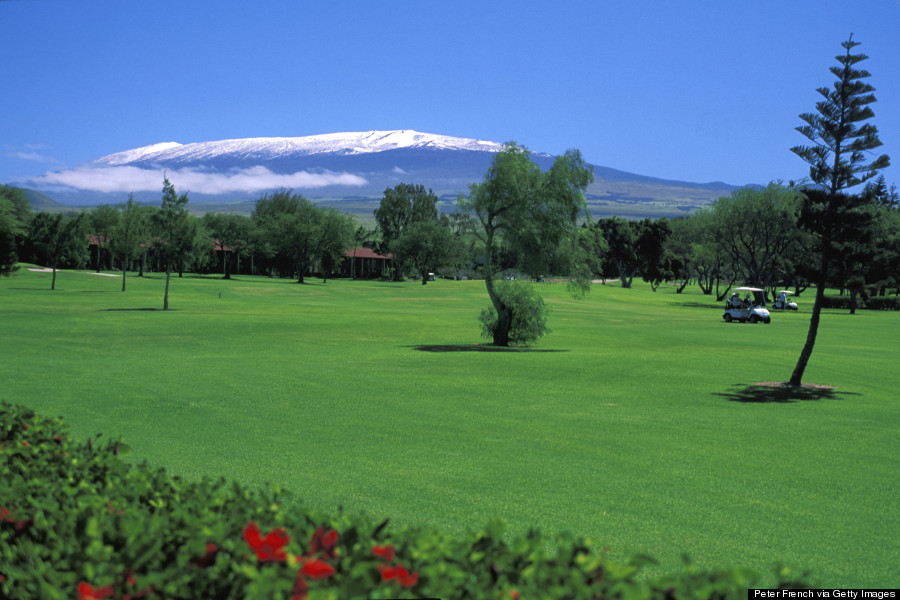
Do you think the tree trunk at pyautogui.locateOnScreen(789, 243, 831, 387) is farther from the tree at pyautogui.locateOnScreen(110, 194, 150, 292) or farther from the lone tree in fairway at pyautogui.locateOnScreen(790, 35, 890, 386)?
the tree at pyautogui.locateOnScreen(110, 194, 150, 292)

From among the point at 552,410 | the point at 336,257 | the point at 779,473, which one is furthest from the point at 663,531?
the point at 336,257

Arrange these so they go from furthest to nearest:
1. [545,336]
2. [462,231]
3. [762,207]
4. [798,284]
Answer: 1. [798,284]
2. [762,207]
3. [545,336]
4. [462,231]

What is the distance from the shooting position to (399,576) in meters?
3.09

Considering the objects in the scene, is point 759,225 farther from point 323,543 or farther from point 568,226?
point 323,543

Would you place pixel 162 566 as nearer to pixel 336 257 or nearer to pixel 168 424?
pixel 168 424

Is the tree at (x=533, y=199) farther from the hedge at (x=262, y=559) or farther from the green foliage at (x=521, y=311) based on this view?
the hedge at (x=262, y=559)

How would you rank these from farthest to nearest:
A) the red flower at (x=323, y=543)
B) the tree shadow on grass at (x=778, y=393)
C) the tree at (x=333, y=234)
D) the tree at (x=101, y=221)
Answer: the tree at (x=333, y=234) → the tree at (x=101, y=221) → the tree shadow on grass at (x=778, y=393) → the red flower at (x=323, y=543)

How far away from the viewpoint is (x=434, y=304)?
72312 mm

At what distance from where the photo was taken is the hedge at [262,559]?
3.04 metres

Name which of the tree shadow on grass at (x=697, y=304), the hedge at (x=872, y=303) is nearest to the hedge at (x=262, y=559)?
the tree shadow on grass at (x=697, y=304)

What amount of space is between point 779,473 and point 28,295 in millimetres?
61105

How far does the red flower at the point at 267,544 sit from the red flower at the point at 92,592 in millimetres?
569

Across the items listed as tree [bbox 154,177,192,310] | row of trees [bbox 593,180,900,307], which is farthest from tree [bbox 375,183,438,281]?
tree [bbox 154,177,192,310]

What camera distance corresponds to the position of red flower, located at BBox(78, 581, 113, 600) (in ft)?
9.83
